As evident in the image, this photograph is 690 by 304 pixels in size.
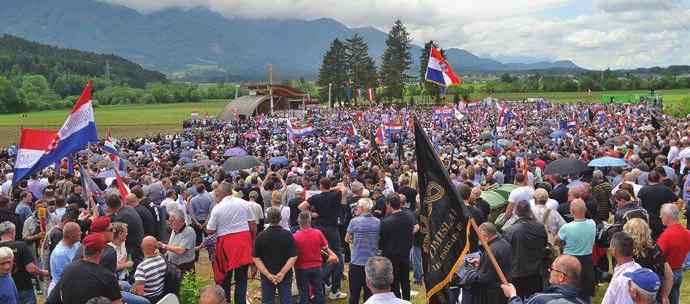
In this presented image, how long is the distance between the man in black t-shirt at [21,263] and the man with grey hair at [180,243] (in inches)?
61.0

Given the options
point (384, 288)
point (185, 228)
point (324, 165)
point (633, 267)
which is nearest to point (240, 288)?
point (185, 228)

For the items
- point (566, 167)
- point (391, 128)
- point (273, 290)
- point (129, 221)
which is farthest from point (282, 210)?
point (391, 128)

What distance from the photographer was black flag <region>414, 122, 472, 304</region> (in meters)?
4.93

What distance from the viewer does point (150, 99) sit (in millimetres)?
141750

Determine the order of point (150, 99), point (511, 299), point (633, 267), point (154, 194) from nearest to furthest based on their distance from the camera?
point (511, 299) → point (633, 267) → point (154, 194) → point (150, 99)

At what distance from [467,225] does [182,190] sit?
916 centimetres

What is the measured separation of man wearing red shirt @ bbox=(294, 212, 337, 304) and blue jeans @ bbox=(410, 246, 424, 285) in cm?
227

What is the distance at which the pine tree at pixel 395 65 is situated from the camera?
314ft

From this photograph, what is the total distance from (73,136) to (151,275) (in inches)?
170

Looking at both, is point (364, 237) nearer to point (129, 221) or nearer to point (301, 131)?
point (129, 221)

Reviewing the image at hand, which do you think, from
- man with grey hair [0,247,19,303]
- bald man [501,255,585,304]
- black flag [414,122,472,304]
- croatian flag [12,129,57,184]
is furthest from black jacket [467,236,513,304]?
croatian flag [12,129,57,184]

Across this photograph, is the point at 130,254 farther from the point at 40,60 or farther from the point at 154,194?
the point at 40,60

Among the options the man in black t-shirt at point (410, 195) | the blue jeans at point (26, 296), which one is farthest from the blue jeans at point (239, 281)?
the man in black t-shirt at point (410, 195)

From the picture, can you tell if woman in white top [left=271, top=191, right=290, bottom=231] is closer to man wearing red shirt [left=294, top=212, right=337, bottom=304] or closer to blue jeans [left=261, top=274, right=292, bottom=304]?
man wearing red shirt [left=294, top=212, right=337, bottom=304]
